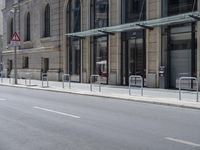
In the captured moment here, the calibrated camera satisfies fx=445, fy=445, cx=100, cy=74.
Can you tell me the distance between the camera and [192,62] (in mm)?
23047


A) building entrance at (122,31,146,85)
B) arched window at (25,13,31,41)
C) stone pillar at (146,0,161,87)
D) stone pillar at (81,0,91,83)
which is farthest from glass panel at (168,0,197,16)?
arched window at (25,13,31,41)

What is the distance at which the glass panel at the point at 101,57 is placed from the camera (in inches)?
1208

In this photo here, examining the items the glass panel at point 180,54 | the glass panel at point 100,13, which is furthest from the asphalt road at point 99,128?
the glass panel at point 100,13

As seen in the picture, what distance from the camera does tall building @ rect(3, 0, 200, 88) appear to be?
2381 cm

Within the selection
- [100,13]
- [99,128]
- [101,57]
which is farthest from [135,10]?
[99,128]

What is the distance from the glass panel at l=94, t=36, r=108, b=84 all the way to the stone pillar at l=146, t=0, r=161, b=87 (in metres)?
5.22

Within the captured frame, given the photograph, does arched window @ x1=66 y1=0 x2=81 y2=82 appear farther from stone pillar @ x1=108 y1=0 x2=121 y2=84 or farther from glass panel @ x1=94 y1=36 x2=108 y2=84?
stone pillar @ x1=108 y1=0 x2=121 y2=84

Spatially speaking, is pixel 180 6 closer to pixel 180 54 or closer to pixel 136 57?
pixel 180 54

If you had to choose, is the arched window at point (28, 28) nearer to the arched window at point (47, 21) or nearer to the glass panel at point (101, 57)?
the arched window at point (47, 21)

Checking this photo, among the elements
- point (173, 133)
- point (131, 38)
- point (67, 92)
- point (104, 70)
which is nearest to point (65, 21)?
point (104, 70)

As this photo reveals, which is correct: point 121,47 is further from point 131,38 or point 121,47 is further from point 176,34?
point 176,34

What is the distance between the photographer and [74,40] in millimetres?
35031

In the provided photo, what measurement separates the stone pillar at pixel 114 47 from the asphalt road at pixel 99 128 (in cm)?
1286

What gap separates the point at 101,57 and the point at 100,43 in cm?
102
